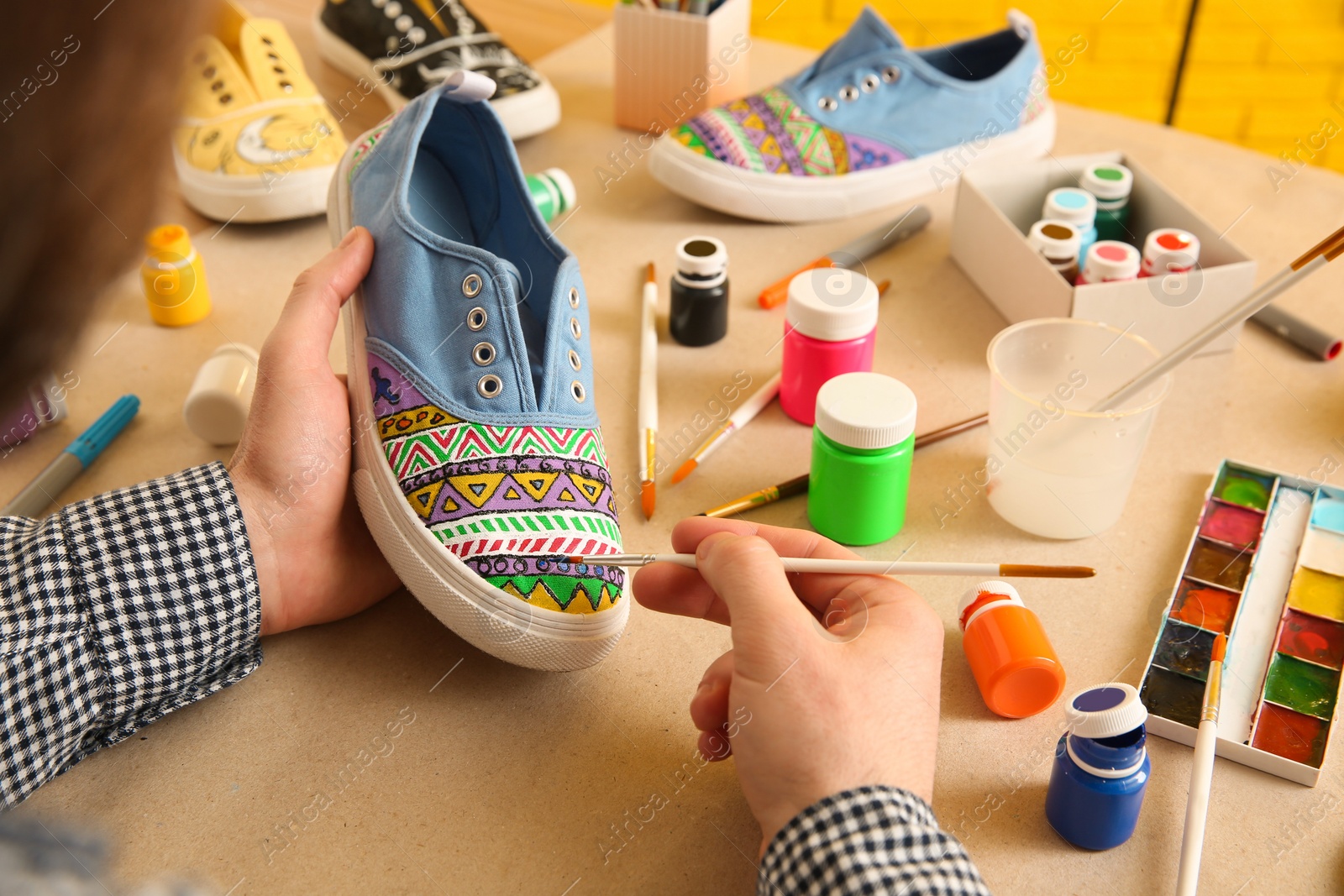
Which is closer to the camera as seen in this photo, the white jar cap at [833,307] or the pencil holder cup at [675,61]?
the white jar cap at [833,307]

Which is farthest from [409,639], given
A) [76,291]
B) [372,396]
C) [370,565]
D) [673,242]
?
[673,242]

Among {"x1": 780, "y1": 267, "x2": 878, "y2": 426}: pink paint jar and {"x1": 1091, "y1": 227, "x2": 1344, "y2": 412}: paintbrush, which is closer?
{"x1": 1091, "y1": 227, "x2": 1344, "y2": 412}: paintbrush

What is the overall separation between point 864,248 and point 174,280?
83 cm

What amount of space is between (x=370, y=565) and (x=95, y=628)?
0.69ft

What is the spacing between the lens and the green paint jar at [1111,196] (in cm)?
122

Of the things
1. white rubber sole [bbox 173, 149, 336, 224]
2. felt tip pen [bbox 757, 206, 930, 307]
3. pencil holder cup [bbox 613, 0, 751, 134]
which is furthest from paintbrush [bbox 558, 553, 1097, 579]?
pencil holder cup [bbox 613, 0, 751, 134]

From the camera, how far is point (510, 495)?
802mm

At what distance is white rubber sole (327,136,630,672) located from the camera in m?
0.76

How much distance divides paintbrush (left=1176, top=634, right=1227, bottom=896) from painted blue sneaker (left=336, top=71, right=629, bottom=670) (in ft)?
1.34

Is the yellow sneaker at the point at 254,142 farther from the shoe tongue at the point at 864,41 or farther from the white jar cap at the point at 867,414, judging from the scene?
the white jar cap at the point at 867,414

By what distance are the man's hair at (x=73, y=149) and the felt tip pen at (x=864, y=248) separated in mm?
977

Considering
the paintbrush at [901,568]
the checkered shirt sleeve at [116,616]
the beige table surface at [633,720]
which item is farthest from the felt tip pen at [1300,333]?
the checkered shirt sleeve at [116,616]

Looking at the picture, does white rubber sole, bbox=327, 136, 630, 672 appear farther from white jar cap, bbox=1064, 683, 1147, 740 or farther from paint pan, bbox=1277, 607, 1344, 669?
paint pan, bbox=1277, 607, 1344, 669

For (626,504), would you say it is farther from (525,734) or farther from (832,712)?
(832,712)
